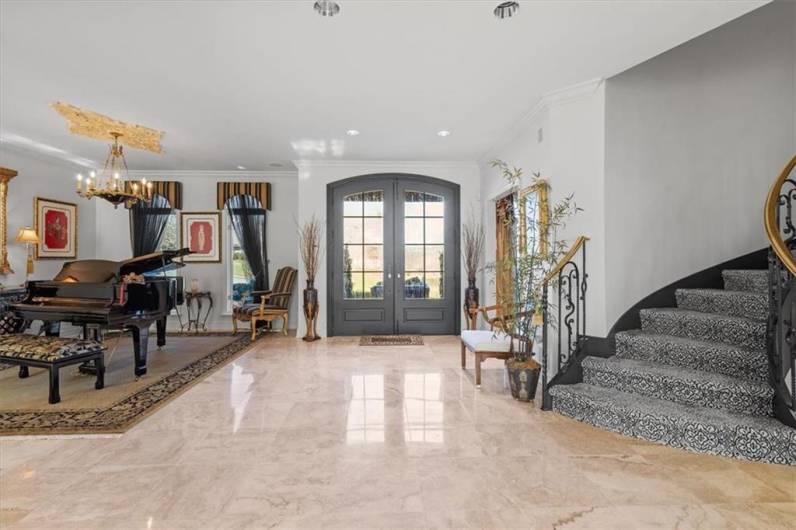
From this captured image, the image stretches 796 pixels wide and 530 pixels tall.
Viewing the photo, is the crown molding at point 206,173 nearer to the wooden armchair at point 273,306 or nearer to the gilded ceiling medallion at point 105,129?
the gilded ceiling medallion at point 105,129

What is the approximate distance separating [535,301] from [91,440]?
145 inches

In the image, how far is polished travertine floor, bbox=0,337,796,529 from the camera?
2.03 metres

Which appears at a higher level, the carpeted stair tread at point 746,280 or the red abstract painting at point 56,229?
the red abstract painting at point 56,229

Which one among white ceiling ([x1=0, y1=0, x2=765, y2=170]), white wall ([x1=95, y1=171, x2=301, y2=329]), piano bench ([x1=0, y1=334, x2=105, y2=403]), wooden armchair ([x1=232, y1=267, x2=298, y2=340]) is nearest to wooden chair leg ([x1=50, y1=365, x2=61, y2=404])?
piano bench ([x1=0, y1=334, x2=105, y2=403])

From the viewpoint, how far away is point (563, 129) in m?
3.96

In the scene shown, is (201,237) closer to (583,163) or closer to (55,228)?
(55,228)

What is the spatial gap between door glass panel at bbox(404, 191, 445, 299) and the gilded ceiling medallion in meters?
3.88

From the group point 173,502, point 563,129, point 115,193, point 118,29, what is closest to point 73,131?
point 115,193

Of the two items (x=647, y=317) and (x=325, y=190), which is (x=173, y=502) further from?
(x=325, y=190)

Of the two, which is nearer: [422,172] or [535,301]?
[535,301]

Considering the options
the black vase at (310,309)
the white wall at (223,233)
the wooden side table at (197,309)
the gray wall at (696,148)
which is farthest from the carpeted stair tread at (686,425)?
the wooden side table at (197,309)

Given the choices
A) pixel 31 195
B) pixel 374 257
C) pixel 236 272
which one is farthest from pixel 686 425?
pixel 31 195

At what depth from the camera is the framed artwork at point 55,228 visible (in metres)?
6.35

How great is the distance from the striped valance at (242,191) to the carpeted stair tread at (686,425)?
620cm
